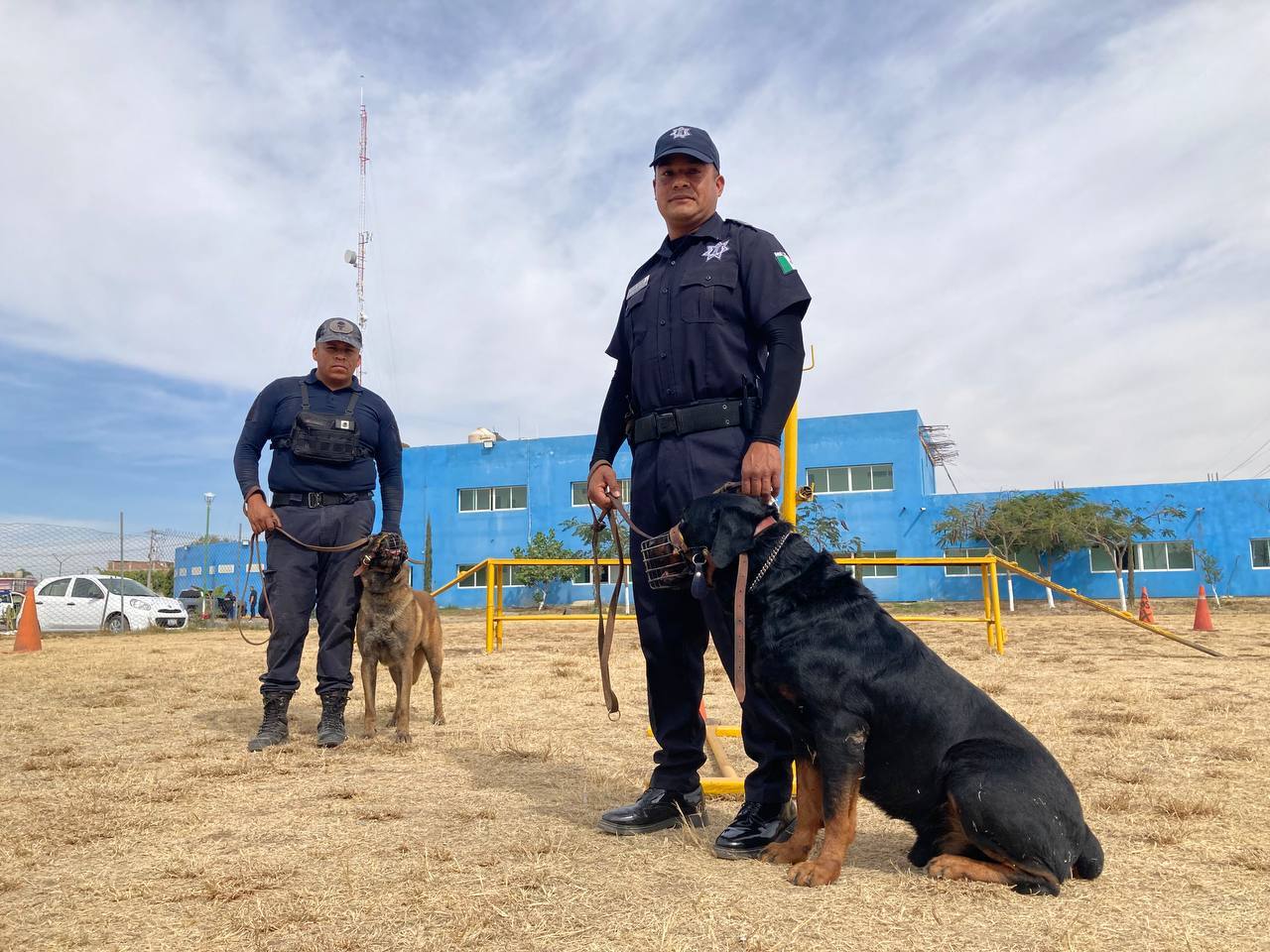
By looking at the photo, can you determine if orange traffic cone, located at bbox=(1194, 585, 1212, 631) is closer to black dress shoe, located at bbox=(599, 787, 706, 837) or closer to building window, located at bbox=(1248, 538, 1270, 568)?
black dress shoe, located at bbox=(599, 787, 706, 837)

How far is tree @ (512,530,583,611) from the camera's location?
103 ft

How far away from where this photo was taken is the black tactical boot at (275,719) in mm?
4383

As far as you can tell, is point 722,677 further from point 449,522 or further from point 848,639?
point 449,522

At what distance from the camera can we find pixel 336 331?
183 inches

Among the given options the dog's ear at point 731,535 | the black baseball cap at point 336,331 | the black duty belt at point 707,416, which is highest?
the black baseball cap at point 336,331

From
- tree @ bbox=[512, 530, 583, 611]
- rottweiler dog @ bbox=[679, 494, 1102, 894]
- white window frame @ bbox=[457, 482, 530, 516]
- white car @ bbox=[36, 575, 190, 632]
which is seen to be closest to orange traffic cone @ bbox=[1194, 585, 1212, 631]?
rottweiler dog @ bbox=[679, 494, 1102, 894]

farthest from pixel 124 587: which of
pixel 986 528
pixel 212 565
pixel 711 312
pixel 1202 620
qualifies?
pixel 986 528

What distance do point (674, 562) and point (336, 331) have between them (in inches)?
117

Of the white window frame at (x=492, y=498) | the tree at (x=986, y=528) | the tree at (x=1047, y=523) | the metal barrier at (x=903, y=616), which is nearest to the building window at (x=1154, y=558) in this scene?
the tree at (x=1047, y=523)

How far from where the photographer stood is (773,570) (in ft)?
8.00

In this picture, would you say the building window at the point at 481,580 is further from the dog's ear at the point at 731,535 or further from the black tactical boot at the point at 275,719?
the dog's ear at the point at 731,535

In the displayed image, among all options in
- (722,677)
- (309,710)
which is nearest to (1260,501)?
(722,677)

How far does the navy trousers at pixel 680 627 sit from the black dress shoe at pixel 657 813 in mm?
39

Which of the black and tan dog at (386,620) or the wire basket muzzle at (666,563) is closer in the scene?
the wire basket muzzle at (666,563)
